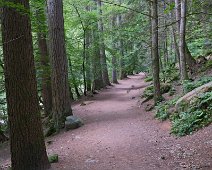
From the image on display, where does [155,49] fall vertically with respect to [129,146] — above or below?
above

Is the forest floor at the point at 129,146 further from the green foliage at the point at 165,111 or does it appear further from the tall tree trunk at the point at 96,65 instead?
the tall tree trunk at the point at 96,65

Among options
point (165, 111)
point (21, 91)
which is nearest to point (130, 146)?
point (165, 111)

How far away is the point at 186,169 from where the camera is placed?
229 inches

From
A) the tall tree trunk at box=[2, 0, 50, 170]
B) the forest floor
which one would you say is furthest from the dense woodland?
the forest floor

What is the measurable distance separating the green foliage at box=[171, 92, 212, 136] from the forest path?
32 cm

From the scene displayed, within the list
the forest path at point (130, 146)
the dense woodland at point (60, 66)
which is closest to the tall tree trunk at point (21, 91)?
the dense woodland at point (60, 66)

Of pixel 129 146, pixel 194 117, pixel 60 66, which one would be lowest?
pixel 129 146

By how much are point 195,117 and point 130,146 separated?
2.05 meters

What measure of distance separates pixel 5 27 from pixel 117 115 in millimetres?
8424

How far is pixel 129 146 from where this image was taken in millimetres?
8117

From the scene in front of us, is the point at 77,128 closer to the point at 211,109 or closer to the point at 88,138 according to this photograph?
the point at 88,138

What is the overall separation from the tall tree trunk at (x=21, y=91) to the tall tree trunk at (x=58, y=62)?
5793mm

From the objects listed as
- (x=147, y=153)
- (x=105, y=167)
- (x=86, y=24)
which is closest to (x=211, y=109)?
(x=147, y=153)

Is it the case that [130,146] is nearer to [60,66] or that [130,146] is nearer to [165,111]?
[165,111]
